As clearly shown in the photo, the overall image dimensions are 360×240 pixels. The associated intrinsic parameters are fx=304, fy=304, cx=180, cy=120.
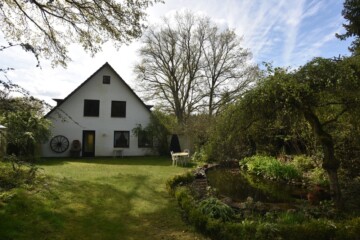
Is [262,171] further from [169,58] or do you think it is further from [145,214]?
[169,58]

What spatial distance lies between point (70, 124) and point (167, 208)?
13.9 meters

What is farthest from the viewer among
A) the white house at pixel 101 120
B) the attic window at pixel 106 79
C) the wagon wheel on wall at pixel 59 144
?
the attic window at pixel 106 79

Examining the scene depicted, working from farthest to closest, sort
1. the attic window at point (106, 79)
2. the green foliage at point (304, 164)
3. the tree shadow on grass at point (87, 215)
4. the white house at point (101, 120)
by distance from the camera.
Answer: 1. the attic window at point (106, 79)
2. the white house at point (101, 120)
3. the green foliage at point (304, 164)
4. the tree shadow on grass at point (87, 215)

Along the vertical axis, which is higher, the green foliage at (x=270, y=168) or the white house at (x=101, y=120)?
the white house at (x=101, y=120)

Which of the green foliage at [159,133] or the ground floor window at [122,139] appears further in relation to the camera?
the green foliage at [159,133]

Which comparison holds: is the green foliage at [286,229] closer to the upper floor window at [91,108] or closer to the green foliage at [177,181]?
the green foliage at [177,181]

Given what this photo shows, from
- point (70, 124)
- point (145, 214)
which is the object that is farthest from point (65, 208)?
point (70, 124)

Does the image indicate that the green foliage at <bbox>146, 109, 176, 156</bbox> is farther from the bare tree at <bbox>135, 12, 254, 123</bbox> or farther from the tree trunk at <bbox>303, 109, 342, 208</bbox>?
the tree trunk at <bbox>303, 109, 342, 208</bbox>

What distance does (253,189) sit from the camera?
9.60 metres

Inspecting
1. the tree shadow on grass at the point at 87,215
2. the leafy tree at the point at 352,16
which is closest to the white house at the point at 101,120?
the tree shadow on grass at the point at 87,215

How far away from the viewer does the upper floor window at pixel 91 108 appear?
781 inches

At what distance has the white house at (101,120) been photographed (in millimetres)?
19250

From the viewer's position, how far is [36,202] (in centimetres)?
707

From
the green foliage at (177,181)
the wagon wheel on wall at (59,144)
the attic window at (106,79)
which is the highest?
the attic window at (106,79)
